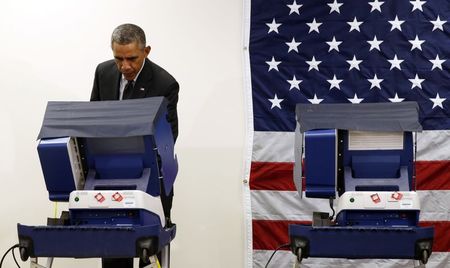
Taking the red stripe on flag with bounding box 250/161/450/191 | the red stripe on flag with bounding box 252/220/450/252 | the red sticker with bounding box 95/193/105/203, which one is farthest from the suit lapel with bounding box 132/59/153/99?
the red stripe on flag with bounding box 252/220/450/252

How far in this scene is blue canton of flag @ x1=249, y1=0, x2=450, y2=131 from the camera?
3.80 meters

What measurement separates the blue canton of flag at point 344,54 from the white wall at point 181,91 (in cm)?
16

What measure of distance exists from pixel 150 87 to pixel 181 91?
996 mm

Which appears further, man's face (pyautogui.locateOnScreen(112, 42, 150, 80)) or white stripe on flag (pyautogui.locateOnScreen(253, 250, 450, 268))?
white stripe on flag (pyautogui.locateOnScreen(253, 250, 450, 268))

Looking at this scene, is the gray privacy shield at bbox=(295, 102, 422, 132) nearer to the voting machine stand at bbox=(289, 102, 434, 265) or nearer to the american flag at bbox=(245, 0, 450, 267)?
the voting machine stand at bbox=(289, 102, 434, 265)

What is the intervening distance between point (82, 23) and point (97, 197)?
187 cm

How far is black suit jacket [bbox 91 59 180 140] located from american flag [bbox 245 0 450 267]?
100 centimetres

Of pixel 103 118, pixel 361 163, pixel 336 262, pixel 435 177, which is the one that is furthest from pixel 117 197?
pixel 435 177

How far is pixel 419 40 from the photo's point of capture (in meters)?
3.82

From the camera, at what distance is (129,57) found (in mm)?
2859

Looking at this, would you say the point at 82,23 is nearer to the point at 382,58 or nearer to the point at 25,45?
the point at 25,45

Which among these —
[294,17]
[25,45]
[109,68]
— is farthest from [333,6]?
[25,45]

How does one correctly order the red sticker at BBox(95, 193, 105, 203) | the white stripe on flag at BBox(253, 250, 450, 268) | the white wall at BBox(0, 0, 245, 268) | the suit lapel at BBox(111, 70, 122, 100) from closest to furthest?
the red sticker at BBox(95, 193, 105, 203)
the suit lapel at BBox(111, 70, 122, 100)
the white stripe on flag at BBox(253, 250, 450, 268)
the white wall at BBox(0, 0, 245, 268)

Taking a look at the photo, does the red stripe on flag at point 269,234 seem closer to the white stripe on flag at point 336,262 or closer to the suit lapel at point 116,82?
the white stripe on flag at point 336,262
